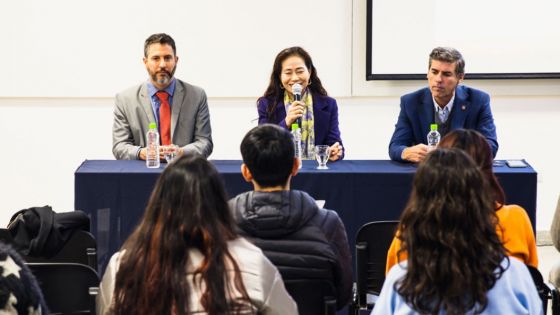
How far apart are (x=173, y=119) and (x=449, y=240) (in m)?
3.21

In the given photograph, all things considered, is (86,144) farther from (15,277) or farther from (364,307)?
(15,277)

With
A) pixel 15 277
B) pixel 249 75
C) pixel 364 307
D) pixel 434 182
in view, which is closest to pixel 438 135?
pixel 364 307

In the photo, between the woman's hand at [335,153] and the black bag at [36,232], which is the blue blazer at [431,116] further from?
the black bag at [36,232]

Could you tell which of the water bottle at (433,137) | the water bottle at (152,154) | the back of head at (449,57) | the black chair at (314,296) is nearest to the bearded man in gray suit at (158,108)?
the water bottle at (152,154)

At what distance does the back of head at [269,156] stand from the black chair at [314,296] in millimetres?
346

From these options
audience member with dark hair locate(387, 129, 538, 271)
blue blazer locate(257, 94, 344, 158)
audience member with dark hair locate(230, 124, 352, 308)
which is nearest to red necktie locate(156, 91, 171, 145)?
blue blazer locate(257, 94, 344, 158)

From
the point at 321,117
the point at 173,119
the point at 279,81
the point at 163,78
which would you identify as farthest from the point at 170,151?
the point at 321,117

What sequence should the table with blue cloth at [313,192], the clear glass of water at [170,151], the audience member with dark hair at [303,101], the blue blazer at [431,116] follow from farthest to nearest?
the audience member with dark hair at [303,101]
the blue blazer at [431,116]
the clear glass of water at [170,151]
the table with blue cloth at [313,192]

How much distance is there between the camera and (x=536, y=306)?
2340mm

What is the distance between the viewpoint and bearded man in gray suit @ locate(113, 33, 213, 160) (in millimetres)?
5227

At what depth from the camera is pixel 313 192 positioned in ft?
14.9

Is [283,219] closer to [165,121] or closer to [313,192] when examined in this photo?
[313,192]

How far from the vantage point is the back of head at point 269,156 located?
2975 millimetres

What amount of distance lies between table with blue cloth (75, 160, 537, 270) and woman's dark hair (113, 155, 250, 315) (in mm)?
2169
